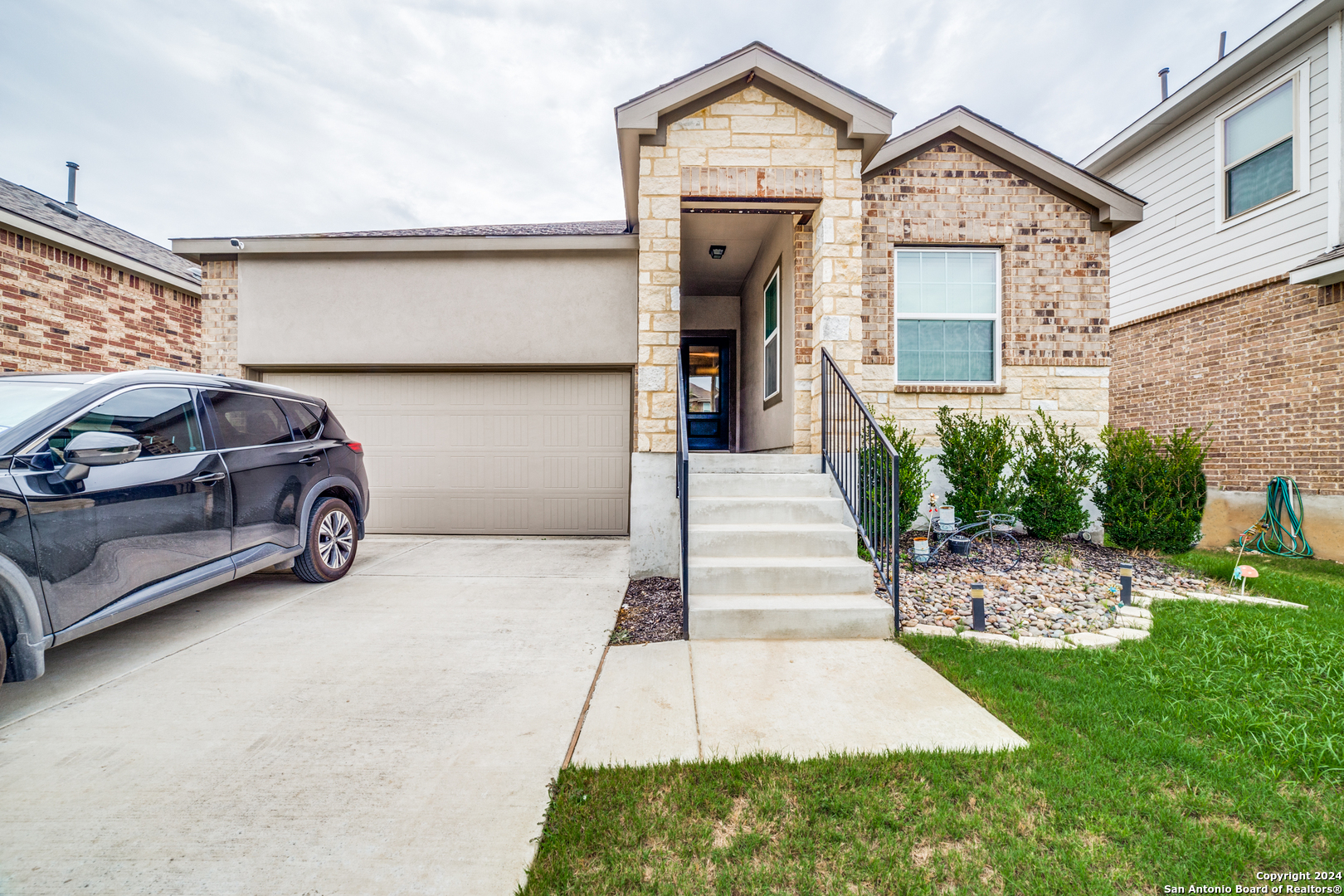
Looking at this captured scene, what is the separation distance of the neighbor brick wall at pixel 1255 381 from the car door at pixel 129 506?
33.6 ft

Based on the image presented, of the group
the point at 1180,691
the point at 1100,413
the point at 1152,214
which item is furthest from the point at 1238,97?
the point at 1180,691

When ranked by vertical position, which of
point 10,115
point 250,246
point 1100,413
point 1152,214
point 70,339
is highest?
point 10,115

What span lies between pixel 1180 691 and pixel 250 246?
9.10m

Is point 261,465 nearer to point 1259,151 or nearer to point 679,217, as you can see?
point 679,217

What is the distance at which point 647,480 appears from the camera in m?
4.70

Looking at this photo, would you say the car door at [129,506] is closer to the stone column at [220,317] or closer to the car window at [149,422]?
the car window at [149,422]

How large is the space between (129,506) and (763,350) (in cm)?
610

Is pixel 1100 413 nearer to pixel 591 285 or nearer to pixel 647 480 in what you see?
pixel 647 480

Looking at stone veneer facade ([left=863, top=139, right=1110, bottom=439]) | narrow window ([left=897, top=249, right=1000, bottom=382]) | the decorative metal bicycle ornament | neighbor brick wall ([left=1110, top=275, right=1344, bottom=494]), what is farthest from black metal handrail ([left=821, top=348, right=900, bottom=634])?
neighbor brick wall ([left=1110, top=275, right=1344, bottom=494])

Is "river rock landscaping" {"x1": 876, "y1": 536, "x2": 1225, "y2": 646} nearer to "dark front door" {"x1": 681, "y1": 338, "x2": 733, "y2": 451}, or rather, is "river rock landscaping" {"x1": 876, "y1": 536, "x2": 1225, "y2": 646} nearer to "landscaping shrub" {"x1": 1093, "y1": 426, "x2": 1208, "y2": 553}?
"landscaping shrub" {"x1": 1093, "y1": 426, "x2": 1208, "y2": 553}

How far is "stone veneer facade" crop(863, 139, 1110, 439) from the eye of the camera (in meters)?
6.14

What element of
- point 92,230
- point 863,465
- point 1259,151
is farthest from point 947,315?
point 92,230

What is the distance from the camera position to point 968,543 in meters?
5.25

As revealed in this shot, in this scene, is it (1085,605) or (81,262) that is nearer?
(1085,605)
